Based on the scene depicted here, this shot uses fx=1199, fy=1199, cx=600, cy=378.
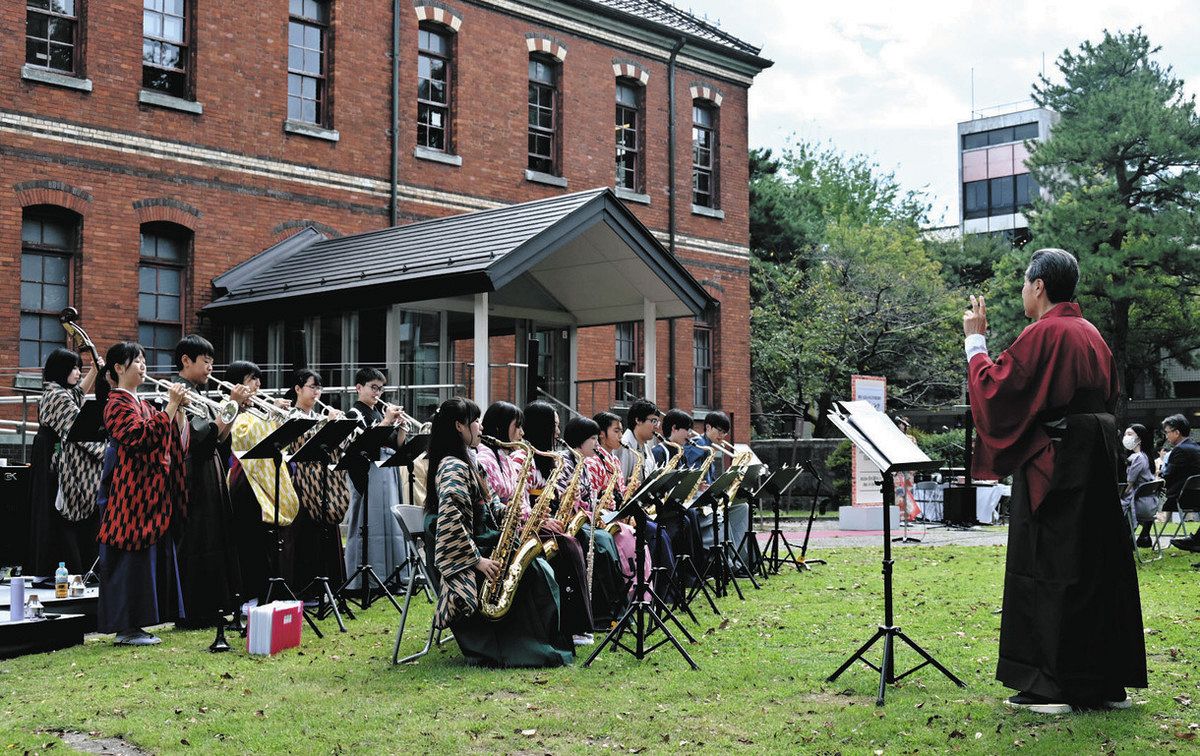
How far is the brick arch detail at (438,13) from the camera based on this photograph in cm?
2195

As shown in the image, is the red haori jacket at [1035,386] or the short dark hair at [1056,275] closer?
the red haori jacket at [1035,386]

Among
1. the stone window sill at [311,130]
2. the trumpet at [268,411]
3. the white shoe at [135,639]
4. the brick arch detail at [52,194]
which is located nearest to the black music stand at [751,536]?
the trumpet at [268,411]

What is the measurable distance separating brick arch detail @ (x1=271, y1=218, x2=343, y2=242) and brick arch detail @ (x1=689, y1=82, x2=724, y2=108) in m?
9.89

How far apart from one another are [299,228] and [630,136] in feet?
28.0

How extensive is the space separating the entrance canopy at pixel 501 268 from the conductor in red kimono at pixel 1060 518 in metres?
9.33

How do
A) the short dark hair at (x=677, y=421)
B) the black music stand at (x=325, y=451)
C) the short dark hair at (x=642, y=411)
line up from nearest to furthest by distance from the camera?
the black music stand at (x=325, y=451) < the short dark hair at (x=642, y=411) < the short dark hair at (x=677, y=421)

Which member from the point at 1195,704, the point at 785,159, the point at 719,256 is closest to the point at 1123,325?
the point at 719,256

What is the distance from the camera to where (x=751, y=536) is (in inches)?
523

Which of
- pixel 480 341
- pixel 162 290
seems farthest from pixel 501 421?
pixel 162 290

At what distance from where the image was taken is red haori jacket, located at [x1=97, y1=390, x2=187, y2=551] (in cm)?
872

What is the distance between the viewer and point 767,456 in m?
31.9

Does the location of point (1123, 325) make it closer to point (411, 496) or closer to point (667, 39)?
point (667, 39)

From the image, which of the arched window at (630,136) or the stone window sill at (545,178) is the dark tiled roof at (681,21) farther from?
→ the stone window sill at (545,178)

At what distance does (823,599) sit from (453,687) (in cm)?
513
